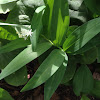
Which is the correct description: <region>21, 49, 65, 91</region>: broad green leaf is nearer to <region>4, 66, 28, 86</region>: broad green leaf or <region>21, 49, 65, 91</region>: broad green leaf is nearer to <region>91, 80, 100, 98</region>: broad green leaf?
<region>4, 66, 28, 86</region>: broad green leaf

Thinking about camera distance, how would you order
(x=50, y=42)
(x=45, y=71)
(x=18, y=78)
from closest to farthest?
(x=45, y=71), (x=50, y=42), (x=18, y=78)

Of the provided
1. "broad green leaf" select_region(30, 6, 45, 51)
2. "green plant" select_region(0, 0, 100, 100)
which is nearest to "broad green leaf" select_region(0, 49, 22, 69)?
"green plant" select_region(0, 0, 100, 100)

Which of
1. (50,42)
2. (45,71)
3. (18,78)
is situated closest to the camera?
(45,71)

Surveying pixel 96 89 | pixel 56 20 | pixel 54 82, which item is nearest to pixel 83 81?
pixel 96 89

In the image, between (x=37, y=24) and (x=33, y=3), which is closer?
(x=37, y=24)

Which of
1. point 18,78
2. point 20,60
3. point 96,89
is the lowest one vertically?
point 96,89

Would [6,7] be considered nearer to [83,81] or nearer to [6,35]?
[6,35]

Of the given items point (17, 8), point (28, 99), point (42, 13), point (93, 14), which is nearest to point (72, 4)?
point (93, 14)

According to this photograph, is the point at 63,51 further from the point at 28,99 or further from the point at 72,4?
the point at 28,99
